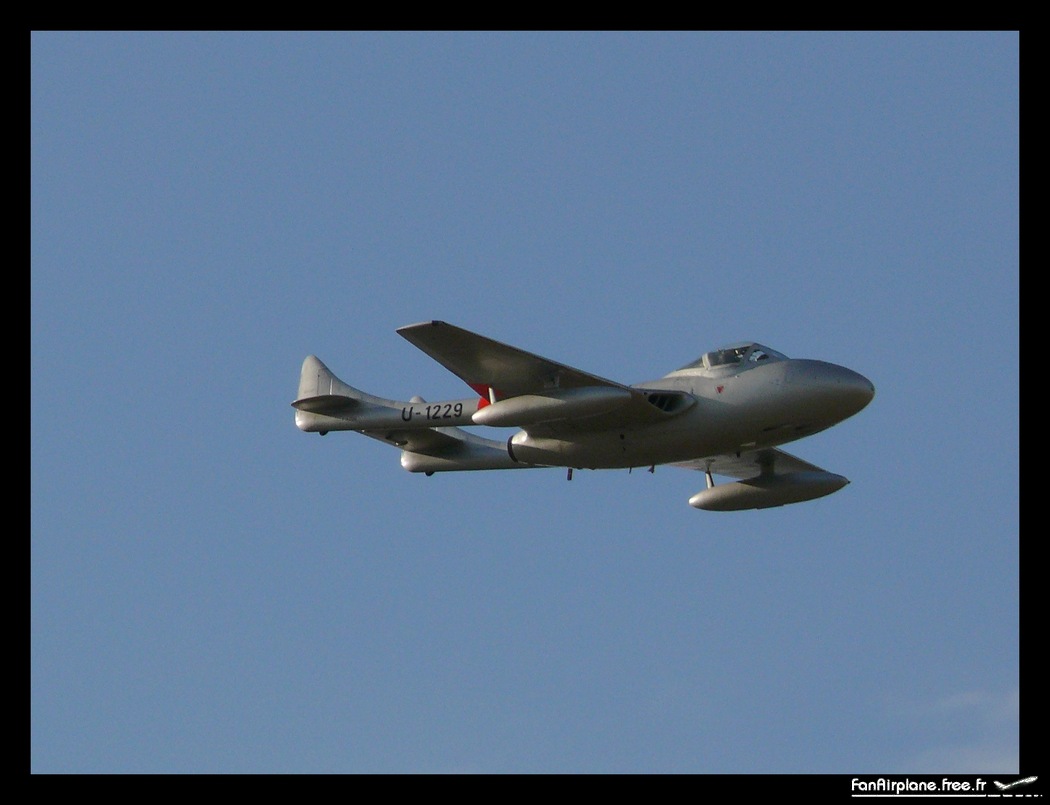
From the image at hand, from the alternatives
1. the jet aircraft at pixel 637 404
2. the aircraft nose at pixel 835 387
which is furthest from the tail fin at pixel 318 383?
the aircraft nose at pixel 835 387

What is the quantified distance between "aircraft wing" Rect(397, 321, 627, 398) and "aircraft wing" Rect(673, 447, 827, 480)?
806cm

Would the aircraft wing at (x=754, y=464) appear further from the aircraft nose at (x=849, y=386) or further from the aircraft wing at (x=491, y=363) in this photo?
the aircraft wing at (x=491, y=363)

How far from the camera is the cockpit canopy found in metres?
43.4

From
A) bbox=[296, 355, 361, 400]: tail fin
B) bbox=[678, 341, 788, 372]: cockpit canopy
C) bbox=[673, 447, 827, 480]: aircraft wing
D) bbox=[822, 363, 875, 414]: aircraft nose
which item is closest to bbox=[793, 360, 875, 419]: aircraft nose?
bbox=[822, 363, 875, 414]: aircraft nose

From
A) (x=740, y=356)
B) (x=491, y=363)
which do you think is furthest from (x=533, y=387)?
(x=740, y=356)

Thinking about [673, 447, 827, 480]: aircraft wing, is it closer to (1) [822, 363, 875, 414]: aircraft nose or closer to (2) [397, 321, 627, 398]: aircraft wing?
(1) [822, 363, 875, 414]: aircraft nose

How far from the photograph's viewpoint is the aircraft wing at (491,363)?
41.1 metres

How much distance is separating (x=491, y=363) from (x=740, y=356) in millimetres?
7022

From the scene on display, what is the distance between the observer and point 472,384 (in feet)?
142

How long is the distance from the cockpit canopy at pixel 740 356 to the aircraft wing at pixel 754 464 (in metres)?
5.53
